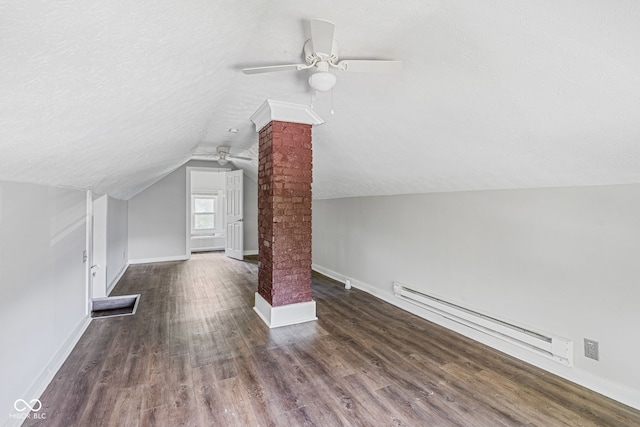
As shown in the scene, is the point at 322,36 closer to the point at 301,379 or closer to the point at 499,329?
the point at 301,379

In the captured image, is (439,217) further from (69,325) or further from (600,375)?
(69,325)

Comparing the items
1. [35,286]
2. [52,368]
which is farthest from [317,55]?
[52,368]

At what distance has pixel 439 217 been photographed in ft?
10.6

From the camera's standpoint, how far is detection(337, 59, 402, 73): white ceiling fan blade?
6.03ft

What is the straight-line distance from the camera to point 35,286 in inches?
76.7

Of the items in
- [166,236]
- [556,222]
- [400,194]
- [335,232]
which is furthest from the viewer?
[166,236]

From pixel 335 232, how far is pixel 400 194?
1.69 m

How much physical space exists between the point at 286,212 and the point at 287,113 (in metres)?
1.08

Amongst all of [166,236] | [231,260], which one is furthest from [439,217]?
[166,236]

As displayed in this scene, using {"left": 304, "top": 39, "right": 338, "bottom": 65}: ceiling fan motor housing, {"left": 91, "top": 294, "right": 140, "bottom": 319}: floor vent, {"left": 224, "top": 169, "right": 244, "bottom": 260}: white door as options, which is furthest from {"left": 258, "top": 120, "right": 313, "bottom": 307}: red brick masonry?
{"left": 224, "top": 169, "right": 244, "bottom": 260}: white door

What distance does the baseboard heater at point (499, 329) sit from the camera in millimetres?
2215

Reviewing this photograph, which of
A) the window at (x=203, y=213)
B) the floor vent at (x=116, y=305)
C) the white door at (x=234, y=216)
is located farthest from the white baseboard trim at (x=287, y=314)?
the window at (x=203, y=213)

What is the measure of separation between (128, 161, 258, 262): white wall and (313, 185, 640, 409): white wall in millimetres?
5293

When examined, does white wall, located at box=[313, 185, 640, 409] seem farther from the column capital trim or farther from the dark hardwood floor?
the column capital trim
